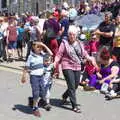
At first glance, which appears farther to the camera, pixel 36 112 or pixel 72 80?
pixel 72 80

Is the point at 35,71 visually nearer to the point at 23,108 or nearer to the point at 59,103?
the point at 23,108

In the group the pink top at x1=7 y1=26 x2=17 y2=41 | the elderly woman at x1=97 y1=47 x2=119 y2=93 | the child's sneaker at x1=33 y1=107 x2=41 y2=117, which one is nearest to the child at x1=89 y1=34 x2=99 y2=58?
the elderly woman at x1=97 y1=47 x2=119 y2=93

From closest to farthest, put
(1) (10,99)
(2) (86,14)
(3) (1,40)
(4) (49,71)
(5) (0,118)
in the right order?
(5) (0,118)
(4) (49,71)
(1) (10,99)
(3) (1,40)
(2) (86,14)

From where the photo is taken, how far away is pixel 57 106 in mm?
10875

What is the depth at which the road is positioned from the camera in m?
10.0

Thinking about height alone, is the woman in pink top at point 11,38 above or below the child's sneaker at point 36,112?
above

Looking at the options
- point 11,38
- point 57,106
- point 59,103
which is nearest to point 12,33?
point 11,38

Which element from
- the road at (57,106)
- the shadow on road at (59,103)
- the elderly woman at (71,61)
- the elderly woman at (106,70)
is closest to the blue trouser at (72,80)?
the elderly woman at (71,61)

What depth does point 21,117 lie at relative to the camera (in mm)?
9867

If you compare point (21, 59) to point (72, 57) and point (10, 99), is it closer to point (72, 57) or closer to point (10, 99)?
point (10, 99)

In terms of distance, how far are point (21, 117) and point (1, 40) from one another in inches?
342

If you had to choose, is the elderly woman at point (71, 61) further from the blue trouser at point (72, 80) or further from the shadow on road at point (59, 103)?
the shadow on road at point (59, 103)

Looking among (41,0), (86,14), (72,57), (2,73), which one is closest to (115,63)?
(72,57)

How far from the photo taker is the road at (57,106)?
32.8ft
